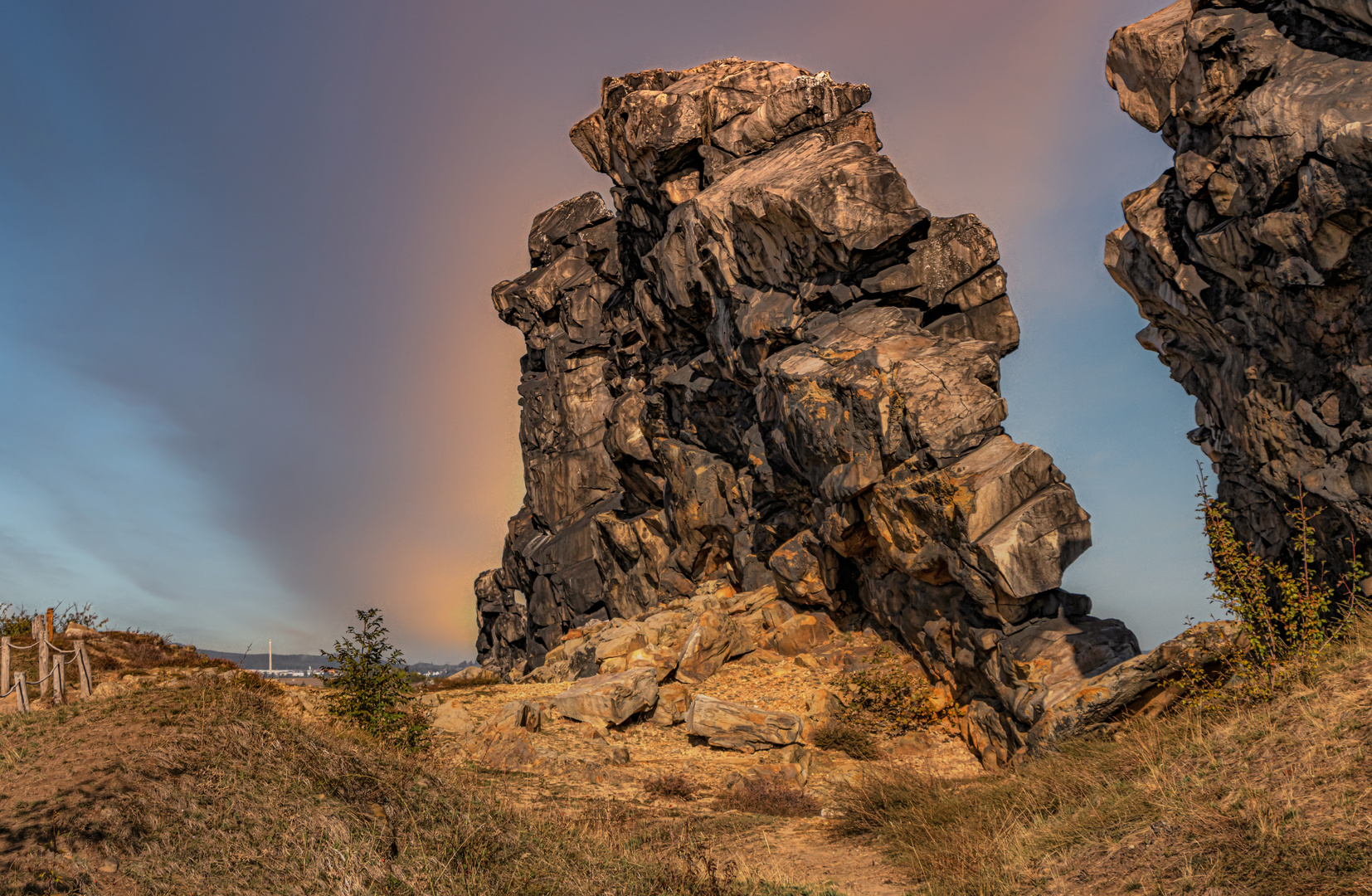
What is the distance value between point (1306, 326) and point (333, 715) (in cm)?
2074

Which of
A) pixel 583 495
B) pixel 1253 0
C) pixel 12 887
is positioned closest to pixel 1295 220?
pixel 1253 0

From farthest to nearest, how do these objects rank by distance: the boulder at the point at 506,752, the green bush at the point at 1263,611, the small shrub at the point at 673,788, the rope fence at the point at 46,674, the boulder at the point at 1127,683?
the boulder at the point at 506,752
the rope fence at the point at 46,674
the small shrub at the point at 673,788
the boulder at the point at 1127,683
the green bush at the point at 1263,611

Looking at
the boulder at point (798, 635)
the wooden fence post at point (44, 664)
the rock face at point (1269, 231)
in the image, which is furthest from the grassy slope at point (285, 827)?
the rock face at point (1269, 231)

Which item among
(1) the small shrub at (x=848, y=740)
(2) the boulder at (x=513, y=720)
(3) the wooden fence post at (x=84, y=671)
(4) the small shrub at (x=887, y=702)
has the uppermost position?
(3) the wooden fence post at (x=84, y=671)

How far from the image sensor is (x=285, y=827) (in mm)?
9133

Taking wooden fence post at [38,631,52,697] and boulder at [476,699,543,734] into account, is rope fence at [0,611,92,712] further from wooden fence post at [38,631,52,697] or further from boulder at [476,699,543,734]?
boulder at [476,699,543,734]

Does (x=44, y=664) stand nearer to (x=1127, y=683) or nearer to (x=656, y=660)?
(x=656, y=660)

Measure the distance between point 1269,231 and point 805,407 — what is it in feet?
39.5

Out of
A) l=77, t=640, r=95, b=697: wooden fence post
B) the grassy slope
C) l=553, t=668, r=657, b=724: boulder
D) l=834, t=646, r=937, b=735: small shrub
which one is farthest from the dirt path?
l=77, t=640, r=95, b=697: wooden fence post

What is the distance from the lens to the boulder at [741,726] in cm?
1845

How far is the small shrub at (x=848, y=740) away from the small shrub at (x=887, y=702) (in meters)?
0.41

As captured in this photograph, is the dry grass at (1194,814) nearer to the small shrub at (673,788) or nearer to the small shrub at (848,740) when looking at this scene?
the small shrub at (673,788)

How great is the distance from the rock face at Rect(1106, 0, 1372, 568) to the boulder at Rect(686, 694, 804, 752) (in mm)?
11476

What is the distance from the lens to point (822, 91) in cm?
3219
